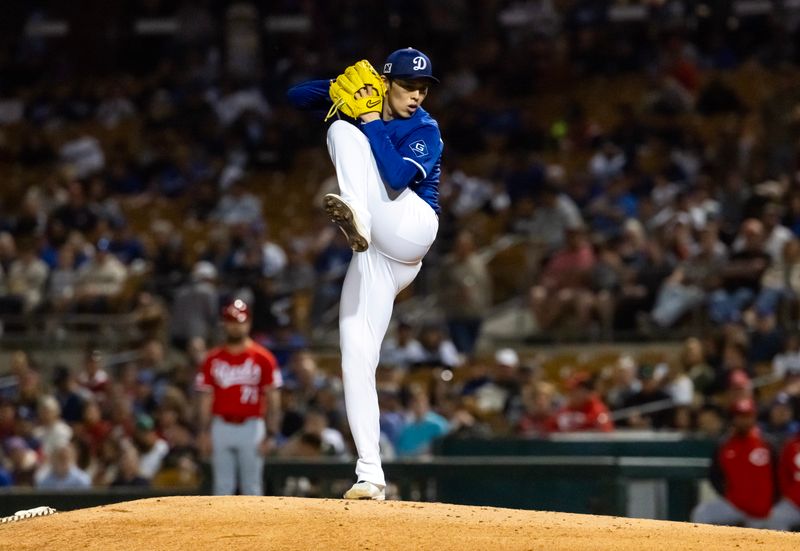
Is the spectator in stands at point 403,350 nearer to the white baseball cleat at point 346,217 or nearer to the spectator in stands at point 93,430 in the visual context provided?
the spectator in stands at point 93,430

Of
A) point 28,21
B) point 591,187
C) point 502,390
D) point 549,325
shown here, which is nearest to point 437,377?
point 502,390

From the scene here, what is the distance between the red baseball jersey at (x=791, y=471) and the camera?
10.6 m

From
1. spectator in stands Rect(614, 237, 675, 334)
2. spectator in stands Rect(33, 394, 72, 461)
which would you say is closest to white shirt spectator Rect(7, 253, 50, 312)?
spectator in stands Rect(33, 394, 72, 461)

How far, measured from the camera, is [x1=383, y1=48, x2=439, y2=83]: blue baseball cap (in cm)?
698

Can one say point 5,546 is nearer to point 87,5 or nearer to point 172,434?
point 172,434

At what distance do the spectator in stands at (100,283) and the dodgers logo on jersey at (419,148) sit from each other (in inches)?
424

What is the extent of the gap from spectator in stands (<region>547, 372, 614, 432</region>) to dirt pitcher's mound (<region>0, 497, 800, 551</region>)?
6375mm

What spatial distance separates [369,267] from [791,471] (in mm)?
4779

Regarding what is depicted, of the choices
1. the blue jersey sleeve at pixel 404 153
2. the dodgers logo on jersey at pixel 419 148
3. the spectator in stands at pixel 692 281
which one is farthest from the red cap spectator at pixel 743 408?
the dodgers logo on jersey at pixel 419 148

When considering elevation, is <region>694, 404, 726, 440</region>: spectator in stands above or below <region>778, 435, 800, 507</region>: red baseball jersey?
above

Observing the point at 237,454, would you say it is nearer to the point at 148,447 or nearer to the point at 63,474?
the point at 63,474

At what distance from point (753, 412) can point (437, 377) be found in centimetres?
392

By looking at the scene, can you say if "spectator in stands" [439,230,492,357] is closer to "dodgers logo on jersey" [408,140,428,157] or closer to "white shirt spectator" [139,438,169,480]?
"white shirt spectator" [139,438,169,480]

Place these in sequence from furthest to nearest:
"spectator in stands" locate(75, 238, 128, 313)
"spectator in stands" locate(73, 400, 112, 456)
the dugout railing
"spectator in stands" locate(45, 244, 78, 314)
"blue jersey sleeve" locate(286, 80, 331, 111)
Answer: "spectator in stands" locate(45, 244, 78, 314) < "spectator in stands" locate(75, 238, 128, 313) < "spectator in stands" locate(73, 400, 112, 456) < the dugout railing < "blue jersey sleeve" locate(286, 80, 331, 111)
